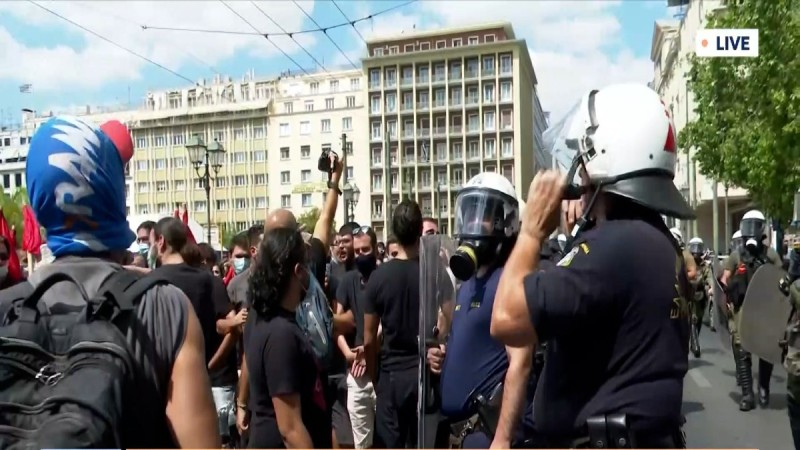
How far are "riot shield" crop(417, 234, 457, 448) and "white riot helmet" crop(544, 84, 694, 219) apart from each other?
184 centimetres

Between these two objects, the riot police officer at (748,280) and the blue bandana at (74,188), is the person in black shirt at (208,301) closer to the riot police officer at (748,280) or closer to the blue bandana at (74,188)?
the blue bandana at (74,188)

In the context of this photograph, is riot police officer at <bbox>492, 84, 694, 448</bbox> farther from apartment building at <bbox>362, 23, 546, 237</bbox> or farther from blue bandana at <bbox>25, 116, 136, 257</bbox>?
apartment building at <bbox>362, 23, 546, 237</bbox>

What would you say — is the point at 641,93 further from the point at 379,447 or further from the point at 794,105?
the point at 794,105

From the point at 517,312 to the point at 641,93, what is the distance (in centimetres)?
86

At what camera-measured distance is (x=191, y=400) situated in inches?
69.2

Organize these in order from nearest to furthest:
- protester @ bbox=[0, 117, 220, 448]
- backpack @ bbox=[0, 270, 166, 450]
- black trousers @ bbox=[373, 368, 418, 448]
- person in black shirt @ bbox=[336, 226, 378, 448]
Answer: backpack @ bbox=[0, 270, 166, 450], protester @ bbox=[0, 117, 220, 448], black trousers @ bbox=[373, 368, 418, 448], person in black shirt @ bbox=[336, 226, 378, 448]

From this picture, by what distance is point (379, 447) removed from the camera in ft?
17.7

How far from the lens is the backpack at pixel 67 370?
1.51m

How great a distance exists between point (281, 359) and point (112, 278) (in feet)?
4.90

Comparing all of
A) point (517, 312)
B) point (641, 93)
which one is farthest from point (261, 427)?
point (641, 93)

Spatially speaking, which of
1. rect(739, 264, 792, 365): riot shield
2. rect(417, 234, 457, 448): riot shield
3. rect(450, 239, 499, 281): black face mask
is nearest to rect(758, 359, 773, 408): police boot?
rect(739, 264, 792, 365): riot shield

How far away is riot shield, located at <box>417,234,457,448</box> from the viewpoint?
4.31 metres

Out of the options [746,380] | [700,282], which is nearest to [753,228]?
[746,380]

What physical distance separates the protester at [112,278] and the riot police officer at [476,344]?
65.3 inches
